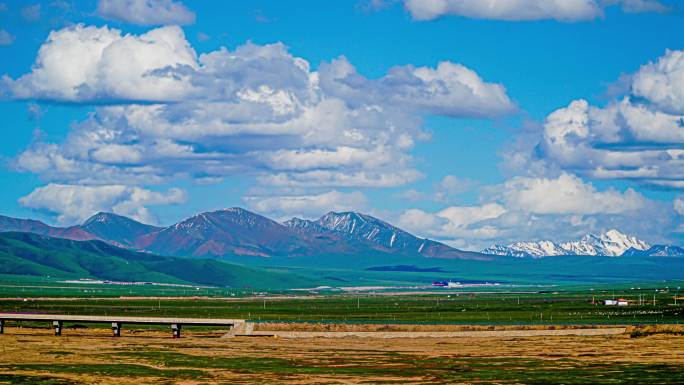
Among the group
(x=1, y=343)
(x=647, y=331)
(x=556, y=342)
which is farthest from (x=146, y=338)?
(x=647, y=331)


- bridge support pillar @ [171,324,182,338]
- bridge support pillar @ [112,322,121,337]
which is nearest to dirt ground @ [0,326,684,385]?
bridge support pillar @ [171,324,182,338]

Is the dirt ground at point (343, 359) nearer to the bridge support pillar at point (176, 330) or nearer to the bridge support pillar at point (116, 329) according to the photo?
the bridge support pillar at point (176, 330)

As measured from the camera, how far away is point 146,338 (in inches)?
5714

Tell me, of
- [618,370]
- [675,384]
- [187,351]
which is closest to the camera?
[675,384]

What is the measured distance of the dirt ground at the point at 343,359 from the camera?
300 ft

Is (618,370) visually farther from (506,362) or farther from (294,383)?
(294,383)

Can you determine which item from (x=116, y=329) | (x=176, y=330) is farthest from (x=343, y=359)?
(x=116, y=329)

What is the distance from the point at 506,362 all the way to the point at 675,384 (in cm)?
2398

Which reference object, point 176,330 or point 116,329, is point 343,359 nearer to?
point 176,330

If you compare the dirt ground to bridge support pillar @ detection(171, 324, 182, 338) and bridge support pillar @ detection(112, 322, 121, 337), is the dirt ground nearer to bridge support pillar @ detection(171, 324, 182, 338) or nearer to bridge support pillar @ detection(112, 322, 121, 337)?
bridge support pillar @ detection(171, 324, 182, 338)

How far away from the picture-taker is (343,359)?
111 metres

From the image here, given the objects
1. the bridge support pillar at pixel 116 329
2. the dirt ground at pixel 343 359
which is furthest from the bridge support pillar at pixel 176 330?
the bridge support pillar at pixel 116 329

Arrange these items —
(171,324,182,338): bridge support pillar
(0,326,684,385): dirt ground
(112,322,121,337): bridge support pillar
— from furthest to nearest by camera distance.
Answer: (112,322,121,337): bridge support pillar, (171,324,182,338): bridge support pillar, (0,326,684,385): dirt ground

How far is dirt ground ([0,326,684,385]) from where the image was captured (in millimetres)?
91375
